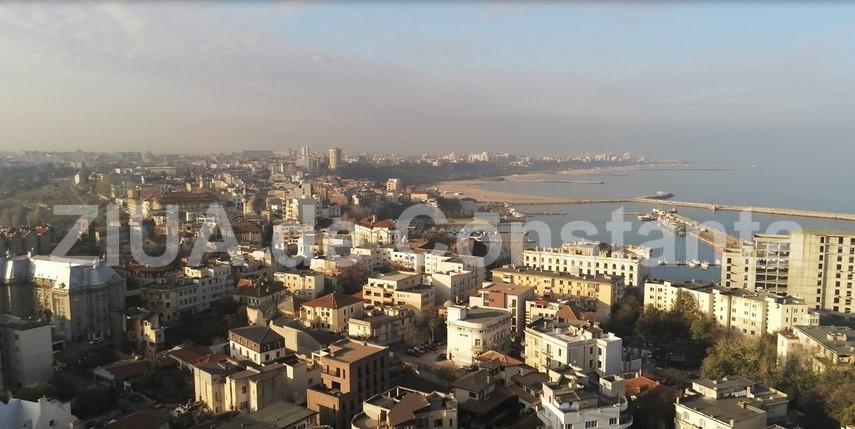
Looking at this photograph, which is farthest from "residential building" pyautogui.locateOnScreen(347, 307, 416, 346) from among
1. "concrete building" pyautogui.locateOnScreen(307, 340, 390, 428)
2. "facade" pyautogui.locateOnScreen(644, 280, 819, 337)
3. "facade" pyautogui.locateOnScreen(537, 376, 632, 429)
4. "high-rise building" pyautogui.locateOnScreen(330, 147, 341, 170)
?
"high-rise building" pyautogui.locateOnScreen(330, 147, 341, 170)

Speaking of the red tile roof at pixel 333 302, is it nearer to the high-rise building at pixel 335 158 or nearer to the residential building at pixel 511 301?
the residential building at pixel 511 301

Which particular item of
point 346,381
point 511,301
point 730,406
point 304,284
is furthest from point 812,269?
point 346,381

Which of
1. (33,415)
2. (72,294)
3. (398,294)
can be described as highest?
(72,294)

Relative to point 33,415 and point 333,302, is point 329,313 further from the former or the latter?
point 33,415

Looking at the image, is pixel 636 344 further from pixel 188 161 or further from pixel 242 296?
pixel 188 161

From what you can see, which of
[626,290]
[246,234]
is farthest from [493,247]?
[246,234]

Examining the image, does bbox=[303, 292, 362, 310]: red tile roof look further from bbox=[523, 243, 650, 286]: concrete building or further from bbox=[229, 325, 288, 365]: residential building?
bbox=[523, 243, 650, 286]: concrete building
